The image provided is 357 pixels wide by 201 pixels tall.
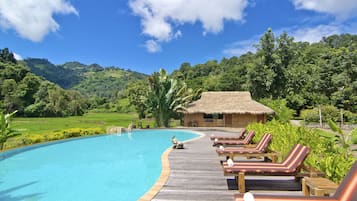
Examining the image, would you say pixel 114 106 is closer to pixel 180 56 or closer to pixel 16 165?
pixel 180 56

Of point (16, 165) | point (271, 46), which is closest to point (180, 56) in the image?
point (271, 46)

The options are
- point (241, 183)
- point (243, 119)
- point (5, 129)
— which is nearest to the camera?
point (241, 183)

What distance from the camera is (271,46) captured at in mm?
35156

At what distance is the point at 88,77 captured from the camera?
92625 mm

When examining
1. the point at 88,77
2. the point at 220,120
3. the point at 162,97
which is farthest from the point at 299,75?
the point at 88,77

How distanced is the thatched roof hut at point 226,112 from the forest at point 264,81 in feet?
16.4

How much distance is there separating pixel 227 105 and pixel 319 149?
21284 mm

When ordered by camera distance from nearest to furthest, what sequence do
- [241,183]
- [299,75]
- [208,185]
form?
[241,183], [208,185], [299,75]

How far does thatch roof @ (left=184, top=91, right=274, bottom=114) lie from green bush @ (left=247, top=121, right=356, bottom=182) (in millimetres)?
17494

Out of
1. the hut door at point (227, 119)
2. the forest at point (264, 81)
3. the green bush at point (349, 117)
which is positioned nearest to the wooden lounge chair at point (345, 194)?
the forest at point (264, 81)

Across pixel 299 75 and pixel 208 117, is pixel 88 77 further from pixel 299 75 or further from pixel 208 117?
pixel 208 117

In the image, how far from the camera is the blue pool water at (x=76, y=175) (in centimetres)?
602

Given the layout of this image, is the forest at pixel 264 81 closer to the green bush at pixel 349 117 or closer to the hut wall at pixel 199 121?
the green bush at pixel 349 117

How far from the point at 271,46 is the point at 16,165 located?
3129 cm
